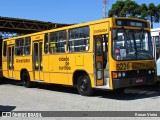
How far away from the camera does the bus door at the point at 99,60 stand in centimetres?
1287

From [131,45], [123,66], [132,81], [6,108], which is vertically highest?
[131,45]

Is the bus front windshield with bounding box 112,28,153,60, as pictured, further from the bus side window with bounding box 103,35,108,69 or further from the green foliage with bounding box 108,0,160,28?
the green foliage with bounding box 108,0,160,28

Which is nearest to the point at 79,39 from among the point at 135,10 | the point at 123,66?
the point at 123,66

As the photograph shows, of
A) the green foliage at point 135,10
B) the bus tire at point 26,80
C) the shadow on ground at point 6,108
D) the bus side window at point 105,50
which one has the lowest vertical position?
the shadow on ground at point 6,108

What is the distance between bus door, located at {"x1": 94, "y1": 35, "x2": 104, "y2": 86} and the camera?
1287 centimetres

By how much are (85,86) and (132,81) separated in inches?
80.0

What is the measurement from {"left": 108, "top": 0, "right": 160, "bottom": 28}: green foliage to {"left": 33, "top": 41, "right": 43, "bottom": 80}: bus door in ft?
118

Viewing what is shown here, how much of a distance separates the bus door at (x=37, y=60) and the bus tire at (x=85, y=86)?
340cm

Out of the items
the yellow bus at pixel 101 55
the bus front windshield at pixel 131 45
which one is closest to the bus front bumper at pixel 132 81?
the yellow bus at pixel 101 55

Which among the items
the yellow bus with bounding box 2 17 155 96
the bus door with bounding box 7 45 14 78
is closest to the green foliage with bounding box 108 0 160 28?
the bus door with bounding box 7 45 14 78

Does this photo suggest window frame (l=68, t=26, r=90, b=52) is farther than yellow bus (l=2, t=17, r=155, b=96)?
Yes

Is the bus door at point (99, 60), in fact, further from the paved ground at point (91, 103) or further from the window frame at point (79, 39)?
the paved ground at point (91, 103)

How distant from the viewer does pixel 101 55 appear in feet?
42.4

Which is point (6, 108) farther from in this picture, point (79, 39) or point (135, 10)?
point (135, 10)
